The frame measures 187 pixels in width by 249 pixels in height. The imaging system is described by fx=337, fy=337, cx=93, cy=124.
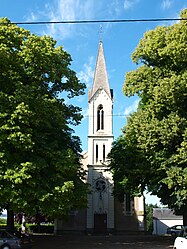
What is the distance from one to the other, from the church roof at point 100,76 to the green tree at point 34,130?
23599mm

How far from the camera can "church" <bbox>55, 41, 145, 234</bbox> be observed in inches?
1577

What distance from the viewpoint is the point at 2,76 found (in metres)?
18.2

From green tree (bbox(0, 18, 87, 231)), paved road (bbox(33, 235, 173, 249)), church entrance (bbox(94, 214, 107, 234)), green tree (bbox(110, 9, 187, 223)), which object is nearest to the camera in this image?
green tree (bbox(0, 18, 87, 231))

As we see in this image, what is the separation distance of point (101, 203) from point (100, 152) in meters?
6.17

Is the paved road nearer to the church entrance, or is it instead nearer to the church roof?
the church entrance

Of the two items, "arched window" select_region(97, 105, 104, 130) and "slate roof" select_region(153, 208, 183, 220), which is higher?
"arched window" select_region(97, 105, 104, 130)

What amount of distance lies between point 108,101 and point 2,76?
2681 centimetres

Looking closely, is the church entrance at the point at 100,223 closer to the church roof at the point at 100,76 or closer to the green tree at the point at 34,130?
the church roof at the point at 100,76

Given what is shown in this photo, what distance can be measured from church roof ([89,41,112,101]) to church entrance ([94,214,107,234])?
15.2 meters

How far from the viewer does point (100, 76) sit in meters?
46.3

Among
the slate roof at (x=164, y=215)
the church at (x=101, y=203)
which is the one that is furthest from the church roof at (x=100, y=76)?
the slate roof at (x=164, y=215)

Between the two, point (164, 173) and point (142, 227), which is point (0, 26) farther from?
point (142, 227)

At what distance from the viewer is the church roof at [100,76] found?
1767 inches

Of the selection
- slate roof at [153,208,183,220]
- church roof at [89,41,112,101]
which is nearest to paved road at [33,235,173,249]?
church roof at [89,41,112,101]
